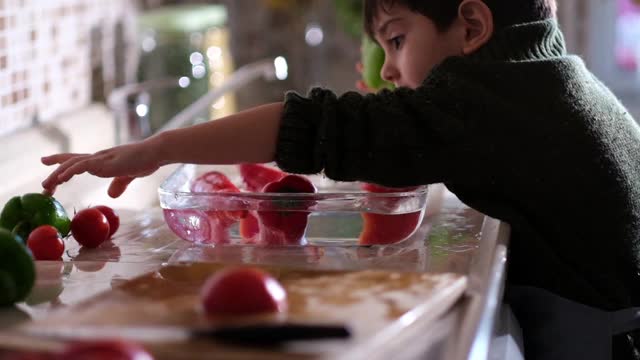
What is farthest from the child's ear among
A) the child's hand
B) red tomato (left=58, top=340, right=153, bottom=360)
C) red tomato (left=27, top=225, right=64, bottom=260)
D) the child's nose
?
red tomato (left=58, top=340, right=153, bottom=360)

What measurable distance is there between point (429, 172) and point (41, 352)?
45cm

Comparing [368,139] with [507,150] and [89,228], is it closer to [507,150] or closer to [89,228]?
[507,150]

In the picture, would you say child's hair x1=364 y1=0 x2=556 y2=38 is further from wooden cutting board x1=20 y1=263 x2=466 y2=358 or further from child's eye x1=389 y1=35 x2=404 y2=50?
wooden cutting board x1=20 y1=263 x2=466 y2=358

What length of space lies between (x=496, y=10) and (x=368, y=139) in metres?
0.22

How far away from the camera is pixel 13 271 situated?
2.42 feet

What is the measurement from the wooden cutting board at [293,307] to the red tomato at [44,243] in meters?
0.18

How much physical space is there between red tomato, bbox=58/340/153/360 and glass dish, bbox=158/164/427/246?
45cm

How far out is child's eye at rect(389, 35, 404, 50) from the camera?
Answer: 3.68 feet

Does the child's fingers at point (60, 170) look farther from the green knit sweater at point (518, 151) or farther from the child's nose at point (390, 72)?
the child's nose at point (390, 72)

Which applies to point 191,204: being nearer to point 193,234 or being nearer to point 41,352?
point 193,234

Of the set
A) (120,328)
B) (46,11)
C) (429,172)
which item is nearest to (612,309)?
(429,172)

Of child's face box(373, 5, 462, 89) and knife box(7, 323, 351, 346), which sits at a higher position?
child's face box(373, 5, 462, 89)

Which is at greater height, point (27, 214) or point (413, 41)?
point (413, 41)

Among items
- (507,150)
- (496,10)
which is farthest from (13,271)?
(496,10)
